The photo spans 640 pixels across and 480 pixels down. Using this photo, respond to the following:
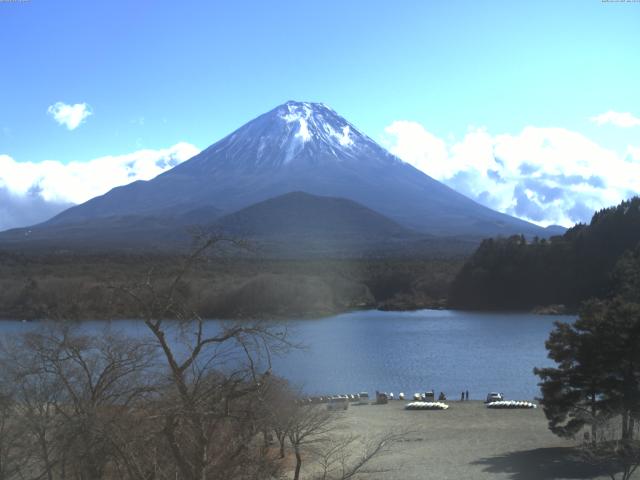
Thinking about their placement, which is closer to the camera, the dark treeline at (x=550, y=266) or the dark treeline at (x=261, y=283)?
the dark treeline at (x=261, y=283)

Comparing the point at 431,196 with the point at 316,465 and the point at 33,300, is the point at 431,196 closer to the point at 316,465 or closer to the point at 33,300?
the point at 33,300

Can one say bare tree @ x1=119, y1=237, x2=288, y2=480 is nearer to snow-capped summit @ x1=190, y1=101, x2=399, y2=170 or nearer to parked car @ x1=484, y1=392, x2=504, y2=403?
parked car @ x1=484, y1=392, x2=504, y2=403

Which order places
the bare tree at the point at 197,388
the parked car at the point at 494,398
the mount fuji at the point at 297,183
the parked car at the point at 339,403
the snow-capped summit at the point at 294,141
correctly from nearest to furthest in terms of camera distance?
1. the bare tree at the point at 197,388
2. the parked car at the point at 339,403
3. the parked car at the point at 494,398
4. the mount fuji at the point at 297,183
5. the snow-capped summit at the point at 294,141

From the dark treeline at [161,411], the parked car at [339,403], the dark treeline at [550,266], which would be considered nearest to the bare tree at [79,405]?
the dark treeline at [161,411]

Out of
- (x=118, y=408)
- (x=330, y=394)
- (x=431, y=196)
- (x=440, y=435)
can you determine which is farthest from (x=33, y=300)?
(x=431, y=196)

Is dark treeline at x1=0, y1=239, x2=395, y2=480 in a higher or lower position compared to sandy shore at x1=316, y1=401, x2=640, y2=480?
higher

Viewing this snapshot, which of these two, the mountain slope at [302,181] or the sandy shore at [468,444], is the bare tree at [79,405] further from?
the mountain slope at [302,181]

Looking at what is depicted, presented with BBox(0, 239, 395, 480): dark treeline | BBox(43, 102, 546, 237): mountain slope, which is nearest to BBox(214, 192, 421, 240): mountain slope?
BBox(43, 102, 546, 237): mountain slope

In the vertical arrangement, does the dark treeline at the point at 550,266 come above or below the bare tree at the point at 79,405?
above
